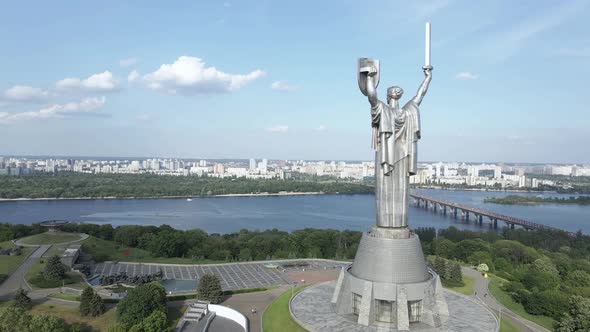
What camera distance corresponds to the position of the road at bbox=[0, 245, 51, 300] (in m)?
14.2

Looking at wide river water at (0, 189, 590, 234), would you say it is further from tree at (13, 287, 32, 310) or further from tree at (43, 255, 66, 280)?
tree at (13, 287, 32, 310)

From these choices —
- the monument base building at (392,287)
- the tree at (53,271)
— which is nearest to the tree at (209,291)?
the monument base building at (392,287)

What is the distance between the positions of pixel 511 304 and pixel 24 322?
14041 millimetres

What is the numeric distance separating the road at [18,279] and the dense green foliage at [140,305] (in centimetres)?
490

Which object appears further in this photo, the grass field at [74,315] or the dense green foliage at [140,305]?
the grass field at [74,315]

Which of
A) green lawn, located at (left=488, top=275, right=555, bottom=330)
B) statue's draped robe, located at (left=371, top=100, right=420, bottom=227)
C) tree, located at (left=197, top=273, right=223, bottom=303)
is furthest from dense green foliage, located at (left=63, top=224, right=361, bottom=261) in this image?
statue's draped robe, located at (left=371, top=100, right=420, bottom=227)

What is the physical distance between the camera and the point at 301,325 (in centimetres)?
1027

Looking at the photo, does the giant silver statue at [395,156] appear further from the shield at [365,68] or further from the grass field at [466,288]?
the grass field at [466,288]

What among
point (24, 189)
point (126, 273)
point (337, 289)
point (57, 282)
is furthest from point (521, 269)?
point (24, 189)

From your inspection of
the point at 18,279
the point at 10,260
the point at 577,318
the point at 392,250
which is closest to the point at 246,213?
the point at 10,260

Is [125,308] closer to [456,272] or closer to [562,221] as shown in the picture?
[456,272]

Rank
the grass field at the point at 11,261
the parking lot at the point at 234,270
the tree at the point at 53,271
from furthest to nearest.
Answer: the grass field at the point at 11,261, the parking lot at the point at 234,270, the tree at the point at 53,271

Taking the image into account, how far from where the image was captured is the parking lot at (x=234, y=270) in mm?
16688

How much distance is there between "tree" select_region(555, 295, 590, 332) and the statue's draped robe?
503cm
